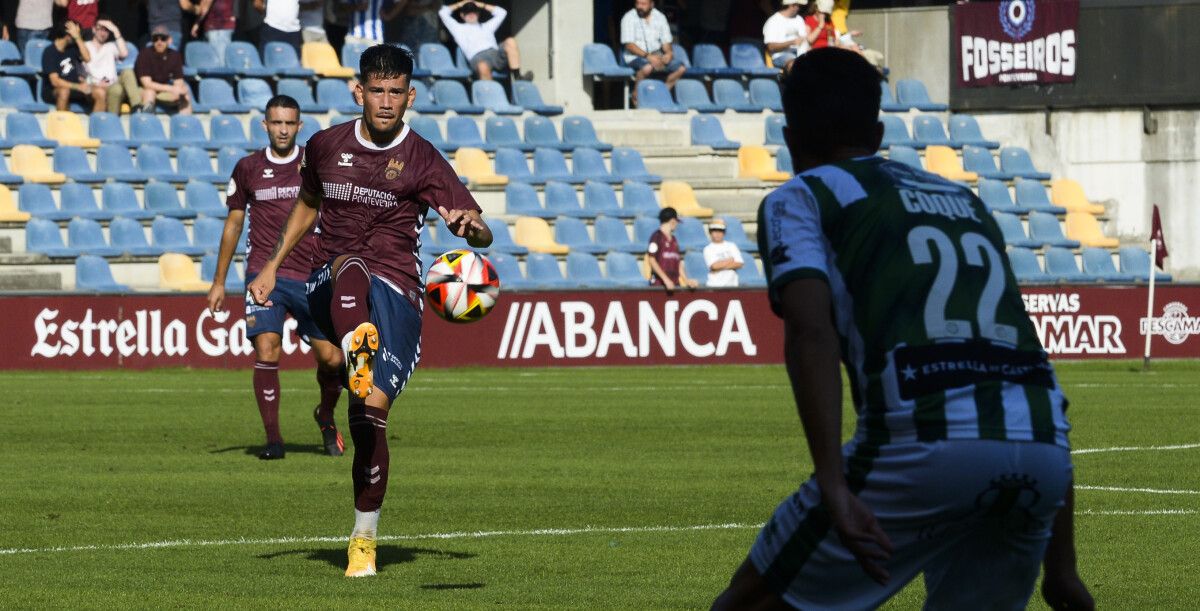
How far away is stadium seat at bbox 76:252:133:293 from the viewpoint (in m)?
23.4

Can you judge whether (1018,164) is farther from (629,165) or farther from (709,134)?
(629,165)

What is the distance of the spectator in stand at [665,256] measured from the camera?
24.3 m

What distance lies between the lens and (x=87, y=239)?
2412cm

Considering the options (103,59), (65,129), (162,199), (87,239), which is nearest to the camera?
(87,239)

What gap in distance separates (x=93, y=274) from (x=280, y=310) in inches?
434

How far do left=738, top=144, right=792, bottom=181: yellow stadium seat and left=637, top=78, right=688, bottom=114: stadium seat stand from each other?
1.31 m

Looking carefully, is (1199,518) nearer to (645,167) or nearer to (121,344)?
(121,344)

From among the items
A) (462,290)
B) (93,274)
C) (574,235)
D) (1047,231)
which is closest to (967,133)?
(1047,231)

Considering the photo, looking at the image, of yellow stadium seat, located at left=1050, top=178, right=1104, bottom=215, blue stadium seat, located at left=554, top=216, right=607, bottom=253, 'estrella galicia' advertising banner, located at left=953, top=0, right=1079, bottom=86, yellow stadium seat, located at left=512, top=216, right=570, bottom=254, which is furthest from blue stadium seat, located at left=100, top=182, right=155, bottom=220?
yellow stadium seat, located at left=1050, top=178, right=1104, bottom=215

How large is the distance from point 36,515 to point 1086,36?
24.7m

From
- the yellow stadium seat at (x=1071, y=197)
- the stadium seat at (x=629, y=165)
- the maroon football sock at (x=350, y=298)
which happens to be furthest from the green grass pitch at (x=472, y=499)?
the yellow stadium seat at (x=1071, y=197)

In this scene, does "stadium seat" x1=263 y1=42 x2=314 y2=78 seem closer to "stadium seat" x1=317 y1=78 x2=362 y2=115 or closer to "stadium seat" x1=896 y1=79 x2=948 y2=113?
"stadium seat" x1=317 y1=78 x2=362 y2=115

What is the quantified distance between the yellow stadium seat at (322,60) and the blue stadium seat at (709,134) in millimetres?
5307

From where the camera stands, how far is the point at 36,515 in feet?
32.4
